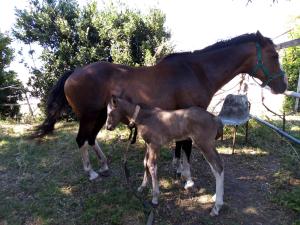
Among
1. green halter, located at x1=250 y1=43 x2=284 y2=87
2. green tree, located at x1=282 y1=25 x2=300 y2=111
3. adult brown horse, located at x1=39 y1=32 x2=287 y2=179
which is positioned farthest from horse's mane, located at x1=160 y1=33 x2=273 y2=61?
green tree, located at x1=282 y1=25 x2=300 y2=111

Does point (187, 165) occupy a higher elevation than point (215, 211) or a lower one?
higher

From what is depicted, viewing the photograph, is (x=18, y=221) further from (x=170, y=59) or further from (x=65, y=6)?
(x=65, y=6)

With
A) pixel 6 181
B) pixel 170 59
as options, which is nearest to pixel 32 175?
pixel 6 181

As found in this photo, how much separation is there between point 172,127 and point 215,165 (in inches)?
30.3

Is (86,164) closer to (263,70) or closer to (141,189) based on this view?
(141,189)

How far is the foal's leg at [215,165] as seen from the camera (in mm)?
4477

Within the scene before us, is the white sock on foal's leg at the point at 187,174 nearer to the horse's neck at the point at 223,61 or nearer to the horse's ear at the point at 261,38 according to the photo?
the horse's neck at the point at 223,61

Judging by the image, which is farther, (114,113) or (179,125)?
(114,113)

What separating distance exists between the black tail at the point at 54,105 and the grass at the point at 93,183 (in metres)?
0.78

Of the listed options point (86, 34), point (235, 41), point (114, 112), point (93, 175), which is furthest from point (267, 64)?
point (86, 34)

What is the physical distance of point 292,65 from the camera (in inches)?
474

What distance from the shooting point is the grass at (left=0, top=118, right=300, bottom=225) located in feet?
15.6

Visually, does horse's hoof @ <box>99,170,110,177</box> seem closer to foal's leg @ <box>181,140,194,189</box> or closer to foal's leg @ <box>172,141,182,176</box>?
foal's leg @ <box>172,141,182,176</box>

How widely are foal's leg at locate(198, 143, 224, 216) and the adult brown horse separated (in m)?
0.77
